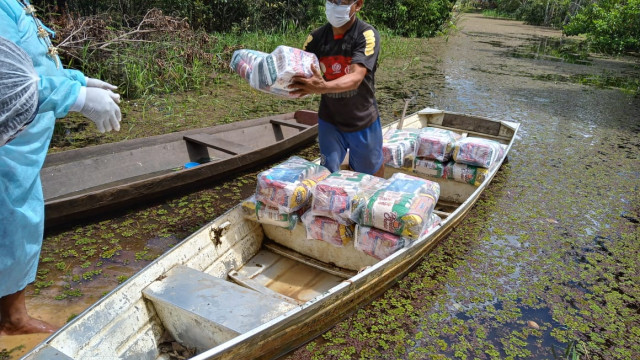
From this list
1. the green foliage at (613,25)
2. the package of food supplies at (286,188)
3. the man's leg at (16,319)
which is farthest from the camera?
the green foliage at (613,25)

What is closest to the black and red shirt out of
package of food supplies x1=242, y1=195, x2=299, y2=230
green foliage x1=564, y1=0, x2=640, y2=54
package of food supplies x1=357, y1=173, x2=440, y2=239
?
package of food supplies x1=357, y1=173, x2=440, y2=239

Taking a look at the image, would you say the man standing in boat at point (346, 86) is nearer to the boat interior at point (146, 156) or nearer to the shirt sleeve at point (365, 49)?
the shirt sleeve at point (365, 49)

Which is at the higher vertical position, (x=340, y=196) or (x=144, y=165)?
(x=340, y=196)

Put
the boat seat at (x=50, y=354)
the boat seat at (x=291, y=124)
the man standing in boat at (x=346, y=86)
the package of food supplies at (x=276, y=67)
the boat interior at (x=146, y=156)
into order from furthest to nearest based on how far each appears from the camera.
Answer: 1. the boat seat at (x=291, y=124)
2. the boat interior at (x=146, y=156)
3. the man standing in boat at (x=346, y=86)
4. the package of food supplies at (x=276, y=67)
5. the boat seat at (x=50, y=354)

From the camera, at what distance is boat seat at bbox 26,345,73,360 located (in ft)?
5.59

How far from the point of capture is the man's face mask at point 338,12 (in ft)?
8.82

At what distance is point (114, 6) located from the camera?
827 cm

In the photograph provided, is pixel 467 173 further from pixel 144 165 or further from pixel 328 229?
pixel 144 165

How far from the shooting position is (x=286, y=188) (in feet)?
9.26

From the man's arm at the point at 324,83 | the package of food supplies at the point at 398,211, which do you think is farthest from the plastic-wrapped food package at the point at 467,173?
the man's arm at the point at 324,83

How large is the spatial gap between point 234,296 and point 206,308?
16 cm

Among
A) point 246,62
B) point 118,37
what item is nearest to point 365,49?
point 246,62

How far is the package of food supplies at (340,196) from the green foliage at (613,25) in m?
13.2

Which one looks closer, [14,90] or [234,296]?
[14,90]
